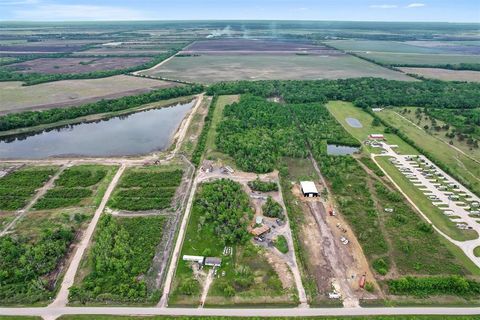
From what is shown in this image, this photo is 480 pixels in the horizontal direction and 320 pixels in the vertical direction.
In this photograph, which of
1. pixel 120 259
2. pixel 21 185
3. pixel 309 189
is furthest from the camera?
pixel 21 185

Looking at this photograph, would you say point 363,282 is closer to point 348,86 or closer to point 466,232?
point 466,232

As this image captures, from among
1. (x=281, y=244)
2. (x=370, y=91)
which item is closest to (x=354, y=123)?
(x=370, y=91)

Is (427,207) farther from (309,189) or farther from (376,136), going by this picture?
(376,136)

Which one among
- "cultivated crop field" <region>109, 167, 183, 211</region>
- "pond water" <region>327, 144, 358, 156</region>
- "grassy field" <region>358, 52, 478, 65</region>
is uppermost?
"grassy field" <region>358, 52, 478, 65</region>

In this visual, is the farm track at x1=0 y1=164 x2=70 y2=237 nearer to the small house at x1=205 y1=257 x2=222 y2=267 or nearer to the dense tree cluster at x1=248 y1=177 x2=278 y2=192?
the small house at x1=205 y1=257 x2=222 y2=267

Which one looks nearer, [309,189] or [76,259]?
[76,259]

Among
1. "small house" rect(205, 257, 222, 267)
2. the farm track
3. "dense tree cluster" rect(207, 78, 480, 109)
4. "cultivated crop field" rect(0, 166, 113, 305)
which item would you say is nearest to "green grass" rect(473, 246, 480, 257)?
"small house" rect(205, 257, 222, 267)

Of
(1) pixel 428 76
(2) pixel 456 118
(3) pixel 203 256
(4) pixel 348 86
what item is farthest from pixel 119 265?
(1) pixel 428 76
